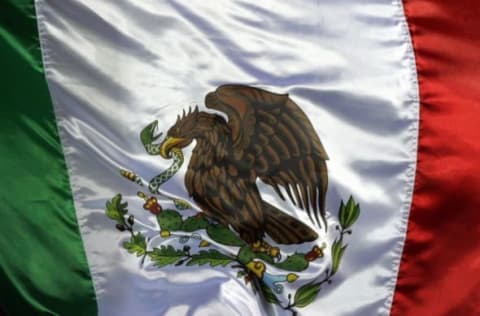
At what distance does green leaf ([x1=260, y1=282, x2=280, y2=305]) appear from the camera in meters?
1.24

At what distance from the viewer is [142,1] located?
Answer: 1.27 m

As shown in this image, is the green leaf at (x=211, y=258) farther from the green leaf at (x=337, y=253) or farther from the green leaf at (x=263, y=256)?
the green leaf at (x=337, y=253)

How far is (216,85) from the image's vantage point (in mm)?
1236

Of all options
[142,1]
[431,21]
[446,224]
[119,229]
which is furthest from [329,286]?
[142,1]

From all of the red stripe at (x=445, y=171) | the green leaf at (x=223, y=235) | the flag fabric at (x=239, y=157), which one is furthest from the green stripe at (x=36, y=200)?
the red stripe at (x=445, y=171)

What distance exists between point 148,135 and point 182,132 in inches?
2.4

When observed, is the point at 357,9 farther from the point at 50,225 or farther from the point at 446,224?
the point at 50,225

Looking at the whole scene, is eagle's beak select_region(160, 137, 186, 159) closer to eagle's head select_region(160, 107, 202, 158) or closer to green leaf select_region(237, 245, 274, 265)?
eagle's head select_region(160, 107, 202, 158)

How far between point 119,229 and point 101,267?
75 mm

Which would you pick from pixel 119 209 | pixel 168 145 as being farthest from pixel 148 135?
pixel 119 209

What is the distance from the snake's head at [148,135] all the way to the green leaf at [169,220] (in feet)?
0.40

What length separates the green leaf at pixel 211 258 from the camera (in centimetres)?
125

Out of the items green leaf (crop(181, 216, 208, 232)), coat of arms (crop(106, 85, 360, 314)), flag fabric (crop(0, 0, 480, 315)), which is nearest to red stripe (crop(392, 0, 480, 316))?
flag fabric (crop(0, 0, 480, 315))

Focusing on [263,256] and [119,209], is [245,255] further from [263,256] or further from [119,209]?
[119,209]
